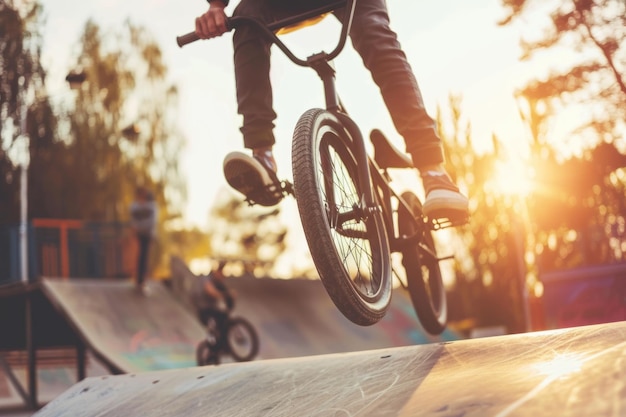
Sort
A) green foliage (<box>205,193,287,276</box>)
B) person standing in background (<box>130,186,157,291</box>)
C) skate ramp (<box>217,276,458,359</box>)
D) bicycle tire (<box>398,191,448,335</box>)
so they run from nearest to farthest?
bicycle tire (<box>398,191,448,335</box>), person standing in background (<box>130,186,157,291</box>), skate ramp (<box>217,276,458,359</box>), green foliage (<box>205,193,287,276</box>)

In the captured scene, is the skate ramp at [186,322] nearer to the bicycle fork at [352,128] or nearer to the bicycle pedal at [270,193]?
the bicycle pedal at [270,193]

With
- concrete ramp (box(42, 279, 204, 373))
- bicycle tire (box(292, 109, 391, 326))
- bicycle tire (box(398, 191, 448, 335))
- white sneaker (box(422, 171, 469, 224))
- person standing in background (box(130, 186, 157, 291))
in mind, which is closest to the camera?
bicycle tire (box(292, 109, 391, 326))

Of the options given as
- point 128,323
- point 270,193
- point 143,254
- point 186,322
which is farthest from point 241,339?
point 270,193

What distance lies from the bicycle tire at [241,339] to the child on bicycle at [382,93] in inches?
301

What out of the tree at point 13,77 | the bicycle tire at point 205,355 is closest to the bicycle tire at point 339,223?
the bicycle tire at point 205,355

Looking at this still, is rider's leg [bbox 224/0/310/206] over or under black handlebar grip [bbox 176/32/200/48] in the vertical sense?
under

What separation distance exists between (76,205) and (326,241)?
61.5 ft

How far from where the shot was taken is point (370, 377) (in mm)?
1950

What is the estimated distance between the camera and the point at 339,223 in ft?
8.16

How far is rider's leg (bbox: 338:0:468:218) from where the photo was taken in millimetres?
2764

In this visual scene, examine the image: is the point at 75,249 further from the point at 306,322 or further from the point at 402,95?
the point at 402,95

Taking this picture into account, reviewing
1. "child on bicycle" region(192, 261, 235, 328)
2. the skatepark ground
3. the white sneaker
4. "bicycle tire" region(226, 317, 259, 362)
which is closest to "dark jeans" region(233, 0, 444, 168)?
the white sneaker

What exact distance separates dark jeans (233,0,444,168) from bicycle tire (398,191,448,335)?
0.49 meters

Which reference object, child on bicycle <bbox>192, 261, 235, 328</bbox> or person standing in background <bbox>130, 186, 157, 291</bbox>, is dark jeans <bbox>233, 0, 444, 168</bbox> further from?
person standing in background <bbox>130, 186, 157, 291</bbox>
